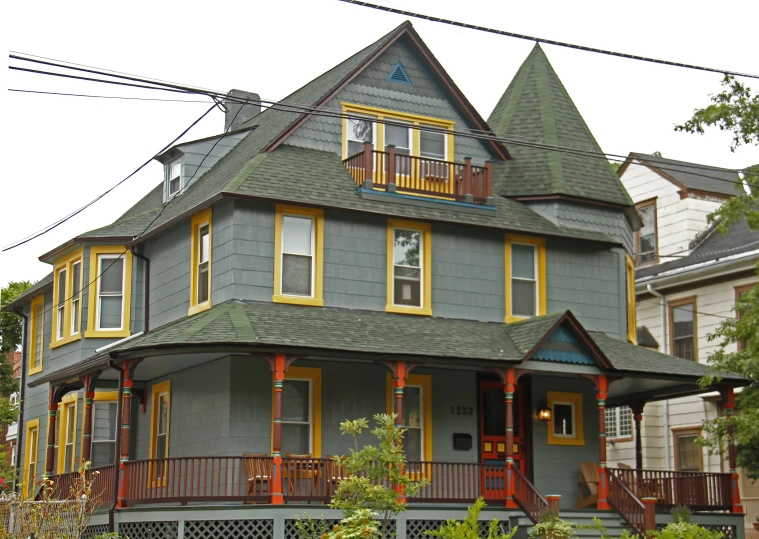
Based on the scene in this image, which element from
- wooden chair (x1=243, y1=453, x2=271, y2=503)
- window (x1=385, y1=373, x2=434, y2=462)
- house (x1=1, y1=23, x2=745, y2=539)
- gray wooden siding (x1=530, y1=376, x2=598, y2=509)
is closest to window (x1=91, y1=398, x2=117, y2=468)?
house (x1=1, y1=23, x2=745, y2=539)

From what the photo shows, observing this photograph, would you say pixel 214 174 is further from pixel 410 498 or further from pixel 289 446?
pixel 410 498

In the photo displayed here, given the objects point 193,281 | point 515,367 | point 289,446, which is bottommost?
point 289,446

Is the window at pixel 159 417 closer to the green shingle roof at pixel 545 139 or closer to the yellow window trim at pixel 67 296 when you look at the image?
the yellow window trim at pixel 67 296

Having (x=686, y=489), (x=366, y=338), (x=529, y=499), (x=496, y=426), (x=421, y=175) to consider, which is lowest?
(x=529, y=499)

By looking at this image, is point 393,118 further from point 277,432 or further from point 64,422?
point 64,422

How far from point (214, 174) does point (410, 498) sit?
9747 mm

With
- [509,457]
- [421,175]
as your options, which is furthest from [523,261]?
[509,457]

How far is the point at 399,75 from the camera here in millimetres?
27172

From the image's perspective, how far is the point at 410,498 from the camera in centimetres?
2247

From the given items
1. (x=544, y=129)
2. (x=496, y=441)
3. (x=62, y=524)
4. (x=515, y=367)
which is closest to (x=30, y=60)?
(x=62, y=524)

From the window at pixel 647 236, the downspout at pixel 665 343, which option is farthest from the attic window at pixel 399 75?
the window at pixel 647 236

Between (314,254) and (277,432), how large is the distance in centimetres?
470

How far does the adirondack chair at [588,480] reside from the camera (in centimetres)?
2502

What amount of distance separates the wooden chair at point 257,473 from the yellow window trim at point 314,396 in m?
1.65
